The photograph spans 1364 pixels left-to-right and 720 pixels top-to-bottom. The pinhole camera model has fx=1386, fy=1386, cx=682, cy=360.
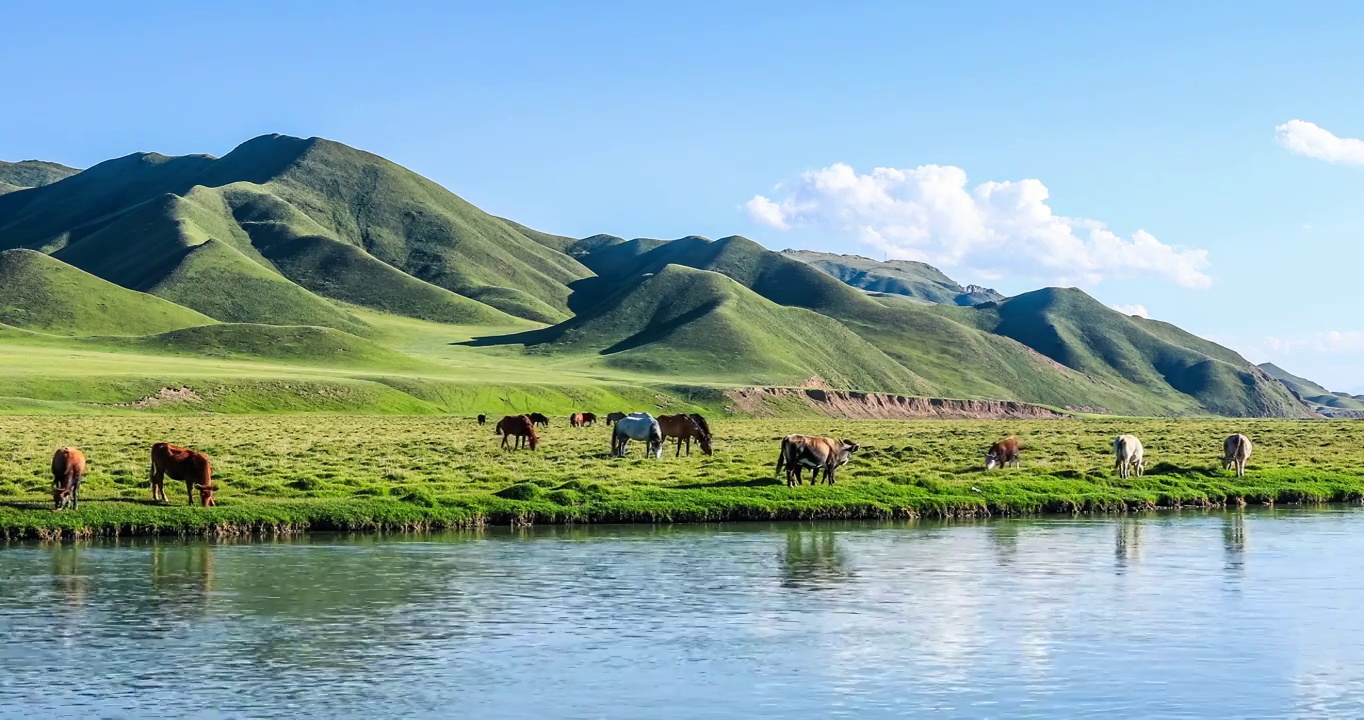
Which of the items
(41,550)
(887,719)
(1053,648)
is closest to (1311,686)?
(1053,648)

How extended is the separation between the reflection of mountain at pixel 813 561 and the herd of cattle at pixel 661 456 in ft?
24.0

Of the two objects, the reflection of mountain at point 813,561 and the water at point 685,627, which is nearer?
the water at point 685,627

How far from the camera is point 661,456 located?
61.6 meters

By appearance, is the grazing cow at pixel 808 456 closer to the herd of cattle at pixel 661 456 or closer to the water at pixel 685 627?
the herd of cattle at pixel 661 456

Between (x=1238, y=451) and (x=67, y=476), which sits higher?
(x=1238, y=451)

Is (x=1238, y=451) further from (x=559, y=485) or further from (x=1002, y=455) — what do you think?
(x=559, y=485)

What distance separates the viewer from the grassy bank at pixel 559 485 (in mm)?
40312

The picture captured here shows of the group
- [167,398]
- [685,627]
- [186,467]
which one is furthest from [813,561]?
[167,398]

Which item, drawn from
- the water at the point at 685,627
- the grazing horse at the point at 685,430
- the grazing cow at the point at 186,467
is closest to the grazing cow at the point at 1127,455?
the water at the point at 685,627

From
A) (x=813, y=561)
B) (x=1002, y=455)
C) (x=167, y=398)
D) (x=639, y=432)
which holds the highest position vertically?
(x=167, y=398)

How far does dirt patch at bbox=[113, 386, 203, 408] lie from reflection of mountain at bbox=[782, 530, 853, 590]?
102265mm

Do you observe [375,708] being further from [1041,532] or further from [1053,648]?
[1041,532]

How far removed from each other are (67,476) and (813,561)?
20.9m

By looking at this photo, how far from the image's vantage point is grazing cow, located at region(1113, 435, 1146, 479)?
54.1 metres
